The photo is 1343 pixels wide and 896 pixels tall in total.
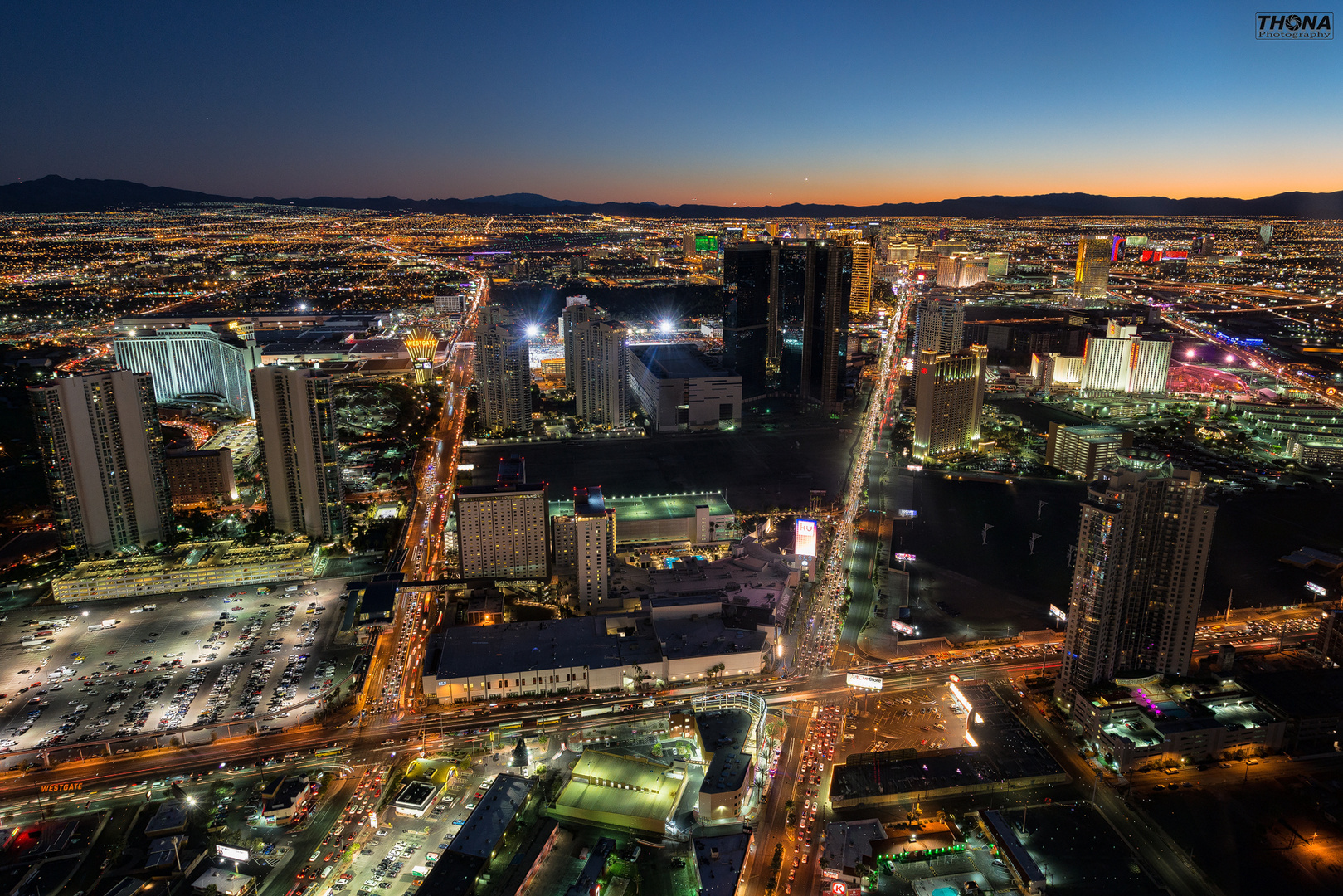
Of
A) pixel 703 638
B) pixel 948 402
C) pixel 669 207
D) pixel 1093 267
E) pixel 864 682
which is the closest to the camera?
pixel 864 682

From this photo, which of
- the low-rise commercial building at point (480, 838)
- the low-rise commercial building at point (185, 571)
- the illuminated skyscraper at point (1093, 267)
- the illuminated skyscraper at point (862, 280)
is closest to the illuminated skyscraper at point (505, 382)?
the low-rise commercial building at point (185, 571)

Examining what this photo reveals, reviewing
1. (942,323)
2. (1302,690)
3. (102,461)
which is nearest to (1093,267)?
(942,323)

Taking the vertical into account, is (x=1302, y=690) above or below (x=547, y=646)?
above

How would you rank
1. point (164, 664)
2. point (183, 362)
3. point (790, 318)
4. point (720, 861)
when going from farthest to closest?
point (790, 318)
point (183, 362)
point (164, 664)
point (720, 861)

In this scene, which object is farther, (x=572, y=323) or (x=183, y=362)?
(x=183, y=362)

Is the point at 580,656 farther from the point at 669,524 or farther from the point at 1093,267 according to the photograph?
the point at 1093,267

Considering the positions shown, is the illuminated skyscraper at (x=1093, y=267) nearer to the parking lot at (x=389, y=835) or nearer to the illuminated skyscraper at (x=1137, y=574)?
the illuminated skyscraper at (x=1137, y=574)

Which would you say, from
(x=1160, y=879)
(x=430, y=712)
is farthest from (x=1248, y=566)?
(x=430, y=712)
